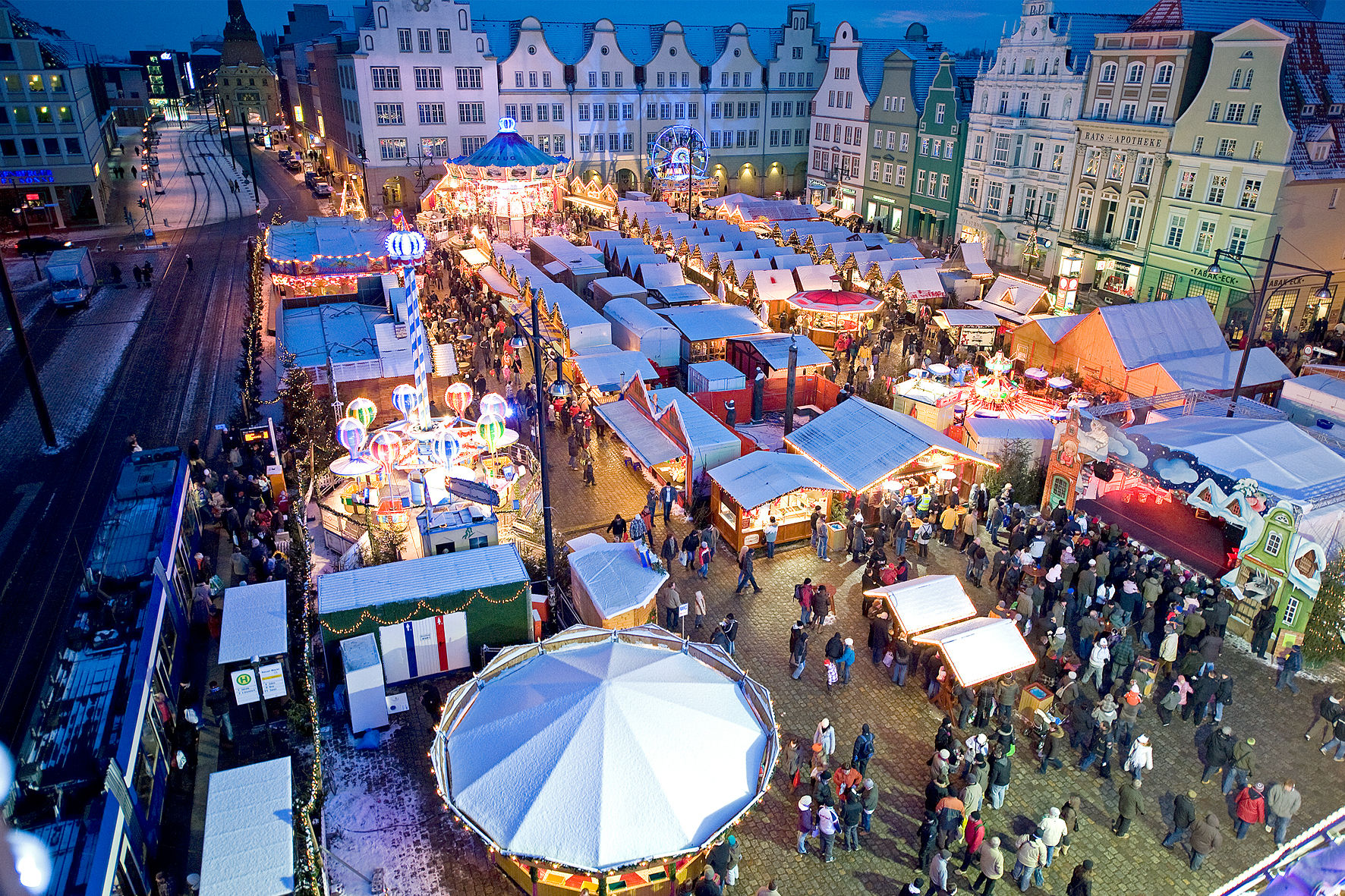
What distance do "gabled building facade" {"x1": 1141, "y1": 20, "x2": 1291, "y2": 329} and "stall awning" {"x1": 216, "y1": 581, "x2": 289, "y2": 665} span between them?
3187 centimetres

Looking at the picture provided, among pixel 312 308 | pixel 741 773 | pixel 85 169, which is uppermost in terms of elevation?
pixel 85 169

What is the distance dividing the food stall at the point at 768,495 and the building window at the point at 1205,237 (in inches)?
936

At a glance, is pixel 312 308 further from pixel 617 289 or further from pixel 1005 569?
pixel 1005 569

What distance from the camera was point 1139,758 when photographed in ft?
39.1

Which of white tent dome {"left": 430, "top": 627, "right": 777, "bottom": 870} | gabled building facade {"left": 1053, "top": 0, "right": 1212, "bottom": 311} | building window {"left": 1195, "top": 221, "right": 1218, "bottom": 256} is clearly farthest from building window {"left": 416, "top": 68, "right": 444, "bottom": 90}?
white tent dome {"left": 430, "top": 627, "right": 777, "bottom": 870}

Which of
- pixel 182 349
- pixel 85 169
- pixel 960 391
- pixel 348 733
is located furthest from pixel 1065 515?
pixel 85 169

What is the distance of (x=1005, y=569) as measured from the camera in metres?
16.6

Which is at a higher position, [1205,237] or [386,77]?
[386,77]

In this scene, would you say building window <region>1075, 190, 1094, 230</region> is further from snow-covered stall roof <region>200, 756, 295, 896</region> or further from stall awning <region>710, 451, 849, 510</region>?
snow-covered stall roof <region>200, 756, 295, 896</region>

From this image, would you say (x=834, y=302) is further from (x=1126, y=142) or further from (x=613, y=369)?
(x=1126, y=142)

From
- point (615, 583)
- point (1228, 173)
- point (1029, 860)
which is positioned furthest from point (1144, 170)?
point (1029, 860)

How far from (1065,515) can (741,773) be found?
412 inches

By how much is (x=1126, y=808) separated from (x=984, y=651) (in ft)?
9.35

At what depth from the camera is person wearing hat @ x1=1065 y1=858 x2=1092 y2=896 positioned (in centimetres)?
984
